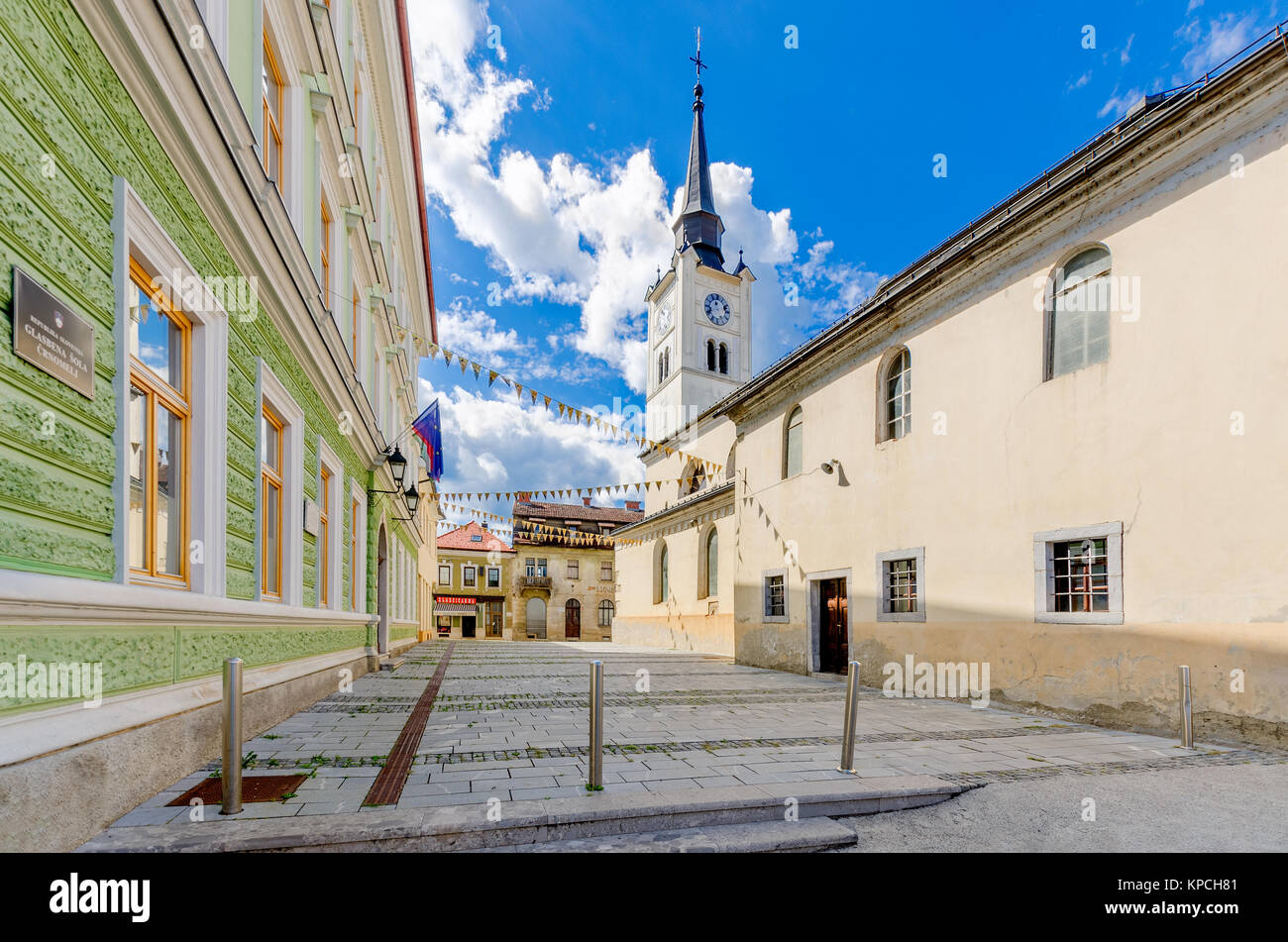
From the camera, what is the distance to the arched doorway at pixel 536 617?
45.4m

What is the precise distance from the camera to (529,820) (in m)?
3.80

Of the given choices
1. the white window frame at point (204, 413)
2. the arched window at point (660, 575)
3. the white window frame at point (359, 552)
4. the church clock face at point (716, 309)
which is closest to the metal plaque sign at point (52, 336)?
the white window frame at point (204, 413)

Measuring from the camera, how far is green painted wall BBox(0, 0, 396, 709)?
2914 millimetres

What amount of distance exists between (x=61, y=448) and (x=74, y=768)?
160cm

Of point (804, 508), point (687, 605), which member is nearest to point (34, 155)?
point (804, 508)

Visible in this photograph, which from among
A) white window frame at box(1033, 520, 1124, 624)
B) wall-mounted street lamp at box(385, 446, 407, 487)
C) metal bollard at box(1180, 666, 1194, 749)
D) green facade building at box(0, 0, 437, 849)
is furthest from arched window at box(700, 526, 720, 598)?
metal bollard at box(1180, 666, 1194, 749)

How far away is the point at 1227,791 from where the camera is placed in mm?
4988

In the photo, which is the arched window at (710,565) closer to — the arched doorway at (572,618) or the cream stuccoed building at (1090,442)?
the cream stuccoed building at (1090,442)

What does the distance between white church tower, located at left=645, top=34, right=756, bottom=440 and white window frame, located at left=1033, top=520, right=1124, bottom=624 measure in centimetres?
3339

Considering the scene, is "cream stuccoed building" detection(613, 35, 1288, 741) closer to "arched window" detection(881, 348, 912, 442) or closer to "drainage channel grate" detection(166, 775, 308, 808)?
"arched window" detection(881, 348, 912, 442)

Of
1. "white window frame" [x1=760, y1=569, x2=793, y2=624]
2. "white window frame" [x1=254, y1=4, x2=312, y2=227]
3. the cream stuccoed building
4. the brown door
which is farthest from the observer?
"white window frame" [x1=760, y1=569, x2=793, y2=624]

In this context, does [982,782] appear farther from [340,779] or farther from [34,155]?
[34,155]

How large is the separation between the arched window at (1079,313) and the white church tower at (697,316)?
3294 centimetres

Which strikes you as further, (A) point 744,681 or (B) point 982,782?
(A) point 744,681
